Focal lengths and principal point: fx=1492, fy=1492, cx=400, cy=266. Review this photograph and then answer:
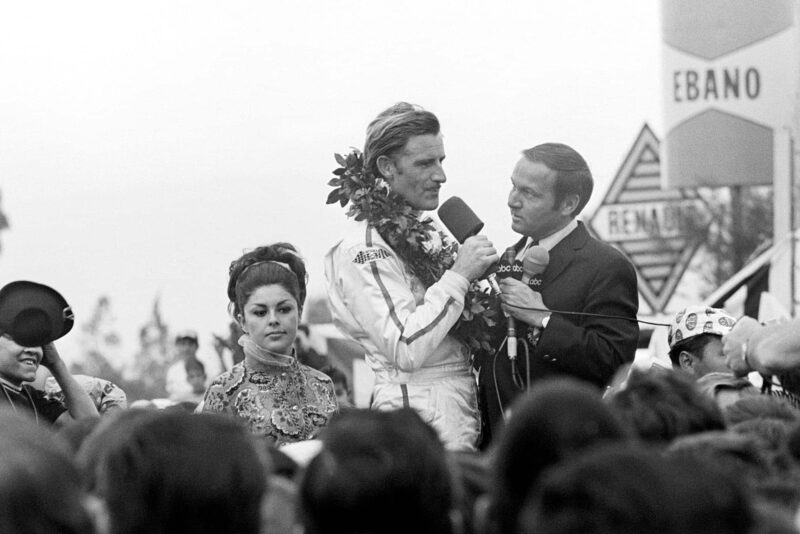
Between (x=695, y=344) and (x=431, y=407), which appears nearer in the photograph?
(x=431, y=407)

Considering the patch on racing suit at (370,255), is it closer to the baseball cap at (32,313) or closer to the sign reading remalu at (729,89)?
the baseball cap at (32,313)

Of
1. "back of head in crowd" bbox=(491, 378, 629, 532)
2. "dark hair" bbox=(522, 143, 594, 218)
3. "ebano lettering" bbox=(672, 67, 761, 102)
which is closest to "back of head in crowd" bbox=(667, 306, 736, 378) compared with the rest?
"dark hair" bbox=(522, 143, 594, 218)

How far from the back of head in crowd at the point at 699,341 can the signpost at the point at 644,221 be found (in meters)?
6.24

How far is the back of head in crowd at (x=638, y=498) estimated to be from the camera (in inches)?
87.9

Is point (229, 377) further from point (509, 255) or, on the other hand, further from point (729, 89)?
point (729, 89)

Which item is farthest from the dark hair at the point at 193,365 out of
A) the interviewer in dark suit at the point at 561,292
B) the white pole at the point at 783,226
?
the interviewer in dark suit at the point at 561,292

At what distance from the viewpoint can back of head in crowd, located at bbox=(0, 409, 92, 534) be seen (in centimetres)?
249

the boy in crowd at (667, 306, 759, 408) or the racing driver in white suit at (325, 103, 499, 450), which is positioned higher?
the racing driver in white suit at (325, 103, 499, 450)

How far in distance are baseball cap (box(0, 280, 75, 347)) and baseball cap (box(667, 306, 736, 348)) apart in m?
2.47

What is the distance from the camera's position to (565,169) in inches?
223

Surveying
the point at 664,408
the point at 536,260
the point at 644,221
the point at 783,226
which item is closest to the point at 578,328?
the point at 536,260

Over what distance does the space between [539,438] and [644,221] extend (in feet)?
36.9

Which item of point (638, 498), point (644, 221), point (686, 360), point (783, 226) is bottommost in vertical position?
point (644, 221)

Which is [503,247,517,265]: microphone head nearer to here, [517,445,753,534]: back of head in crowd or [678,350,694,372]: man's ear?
[678,350,694,372]: man's ear
